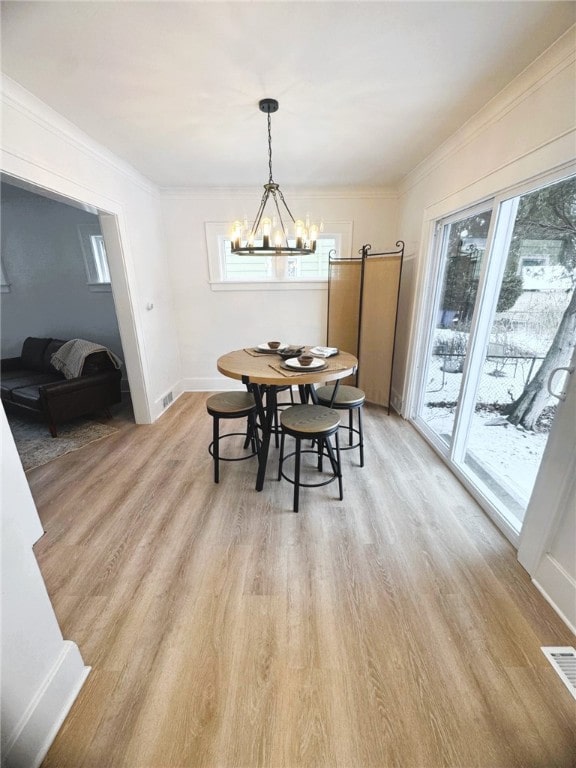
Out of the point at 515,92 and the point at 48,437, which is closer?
the point at 515,92

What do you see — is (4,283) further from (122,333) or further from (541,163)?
(541,163)

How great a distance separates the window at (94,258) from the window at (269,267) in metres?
1.44

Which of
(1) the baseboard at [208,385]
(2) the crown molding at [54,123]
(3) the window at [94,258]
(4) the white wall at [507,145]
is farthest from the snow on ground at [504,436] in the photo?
(3) the window at [94,258]

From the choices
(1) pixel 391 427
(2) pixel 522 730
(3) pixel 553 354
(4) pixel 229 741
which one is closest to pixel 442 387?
(1) pixel 391 427

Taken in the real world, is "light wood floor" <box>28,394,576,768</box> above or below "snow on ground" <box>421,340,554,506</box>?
below

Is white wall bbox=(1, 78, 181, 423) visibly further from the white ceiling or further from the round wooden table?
the round wooden table

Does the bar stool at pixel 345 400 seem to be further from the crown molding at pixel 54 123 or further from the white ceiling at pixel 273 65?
the crown molding at pixel 54 123

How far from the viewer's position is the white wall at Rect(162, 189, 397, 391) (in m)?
3.66

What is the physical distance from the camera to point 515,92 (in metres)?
1.69

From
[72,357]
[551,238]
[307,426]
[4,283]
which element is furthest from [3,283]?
[551,238]

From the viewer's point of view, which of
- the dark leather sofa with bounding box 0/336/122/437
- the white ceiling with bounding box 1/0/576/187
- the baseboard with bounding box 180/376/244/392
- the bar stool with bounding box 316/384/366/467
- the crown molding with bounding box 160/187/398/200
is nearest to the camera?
the white ceiling with bounding box 1/0/576/187

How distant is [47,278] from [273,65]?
3995 mm

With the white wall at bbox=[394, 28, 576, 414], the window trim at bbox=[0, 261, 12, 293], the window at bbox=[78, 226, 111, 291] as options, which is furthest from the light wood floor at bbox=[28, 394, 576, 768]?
the window trim at bbox=[0, 261, 12, 293]

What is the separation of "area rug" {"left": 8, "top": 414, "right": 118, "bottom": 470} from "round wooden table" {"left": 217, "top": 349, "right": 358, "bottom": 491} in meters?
1.85
